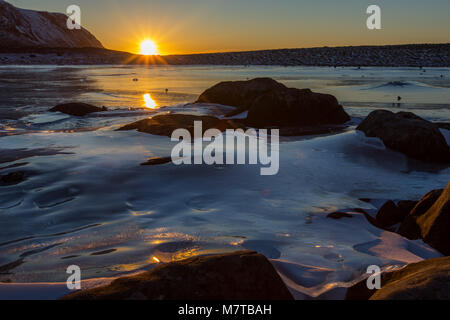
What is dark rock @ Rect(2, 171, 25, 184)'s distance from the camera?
16.0ft

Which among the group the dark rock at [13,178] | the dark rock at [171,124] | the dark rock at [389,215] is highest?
the dark rock at [171,124]

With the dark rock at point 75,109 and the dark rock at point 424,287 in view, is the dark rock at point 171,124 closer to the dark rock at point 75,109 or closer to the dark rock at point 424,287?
the dark rock at point 75,109

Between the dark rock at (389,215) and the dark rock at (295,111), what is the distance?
6258 mm

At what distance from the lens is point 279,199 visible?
4.59m

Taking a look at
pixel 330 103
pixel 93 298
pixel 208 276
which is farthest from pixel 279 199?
pixel 330 103

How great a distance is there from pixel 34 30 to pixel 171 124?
6089 inches

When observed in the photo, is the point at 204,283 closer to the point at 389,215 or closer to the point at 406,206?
the point at 389,215

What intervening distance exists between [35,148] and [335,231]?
5.17 m

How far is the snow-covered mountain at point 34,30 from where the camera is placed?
394 ft

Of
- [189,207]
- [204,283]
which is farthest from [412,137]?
[204,283]

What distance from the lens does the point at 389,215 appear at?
165 inches

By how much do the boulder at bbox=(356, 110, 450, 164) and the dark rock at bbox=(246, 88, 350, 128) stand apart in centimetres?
306

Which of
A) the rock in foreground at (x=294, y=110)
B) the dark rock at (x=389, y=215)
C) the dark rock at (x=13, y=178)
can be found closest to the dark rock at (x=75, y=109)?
the rock in foreground at (x=294, y=110)

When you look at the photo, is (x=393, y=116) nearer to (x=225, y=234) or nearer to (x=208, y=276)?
(x=225, y=234)
